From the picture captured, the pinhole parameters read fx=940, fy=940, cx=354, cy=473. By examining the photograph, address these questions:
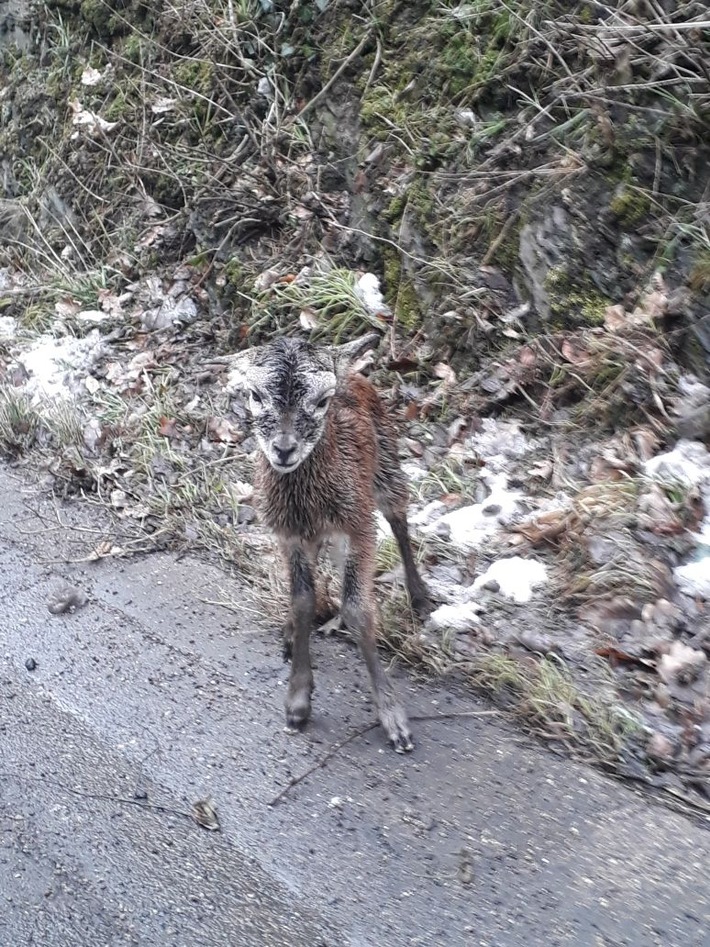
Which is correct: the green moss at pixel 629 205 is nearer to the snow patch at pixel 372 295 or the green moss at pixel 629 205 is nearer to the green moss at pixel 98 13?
the snow patch at pixel 372 295

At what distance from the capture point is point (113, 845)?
10.9ft

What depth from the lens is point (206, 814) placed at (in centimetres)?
347

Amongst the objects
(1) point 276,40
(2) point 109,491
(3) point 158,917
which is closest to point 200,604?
(2) point 109,491

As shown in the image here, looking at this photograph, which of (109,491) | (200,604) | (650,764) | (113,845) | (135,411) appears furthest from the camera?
(135,411)

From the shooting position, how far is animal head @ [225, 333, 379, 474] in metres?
3.85

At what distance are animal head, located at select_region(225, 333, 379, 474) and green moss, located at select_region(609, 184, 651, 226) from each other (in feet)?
8.70

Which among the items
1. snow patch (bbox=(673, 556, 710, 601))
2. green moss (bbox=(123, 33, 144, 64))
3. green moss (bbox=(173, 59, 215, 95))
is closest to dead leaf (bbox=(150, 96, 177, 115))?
green moss (bbox=(173, 59, 215, 95))

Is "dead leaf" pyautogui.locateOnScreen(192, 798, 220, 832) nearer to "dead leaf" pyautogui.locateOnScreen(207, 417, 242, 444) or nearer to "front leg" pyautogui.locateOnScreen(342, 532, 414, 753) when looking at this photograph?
"front leg" pyautogui.locateOnScreen(342, 532, 414, 753)

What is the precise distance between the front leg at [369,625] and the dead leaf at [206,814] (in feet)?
2.57

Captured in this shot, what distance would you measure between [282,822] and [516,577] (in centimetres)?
190

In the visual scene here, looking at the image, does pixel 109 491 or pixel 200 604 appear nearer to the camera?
pixel 200 604

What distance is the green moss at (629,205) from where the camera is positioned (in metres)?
5.70

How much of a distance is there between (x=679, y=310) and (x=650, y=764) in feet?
9.11

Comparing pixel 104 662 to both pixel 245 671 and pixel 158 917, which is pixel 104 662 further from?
pixel 158 917
